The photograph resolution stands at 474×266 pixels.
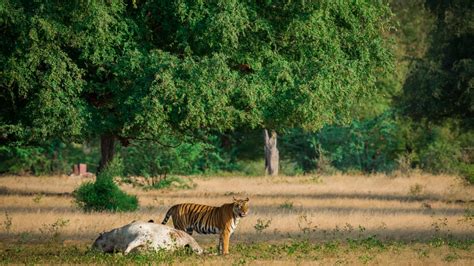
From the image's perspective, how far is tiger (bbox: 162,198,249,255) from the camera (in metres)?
19.2

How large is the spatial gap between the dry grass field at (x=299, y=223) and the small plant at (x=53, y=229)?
0.03m

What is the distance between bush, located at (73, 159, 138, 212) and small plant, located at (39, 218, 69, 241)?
4.46 meters

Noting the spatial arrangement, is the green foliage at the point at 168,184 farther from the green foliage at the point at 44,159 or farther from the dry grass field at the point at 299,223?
the green foliage at the point at 44,159

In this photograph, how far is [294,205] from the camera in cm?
3288

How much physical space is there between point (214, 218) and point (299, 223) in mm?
5708

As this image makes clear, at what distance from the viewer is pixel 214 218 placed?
20.0 metres

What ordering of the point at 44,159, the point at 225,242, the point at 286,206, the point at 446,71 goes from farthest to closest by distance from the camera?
the point at 44,159, the point at 446,71, the point at 286,206, the point at 225,242

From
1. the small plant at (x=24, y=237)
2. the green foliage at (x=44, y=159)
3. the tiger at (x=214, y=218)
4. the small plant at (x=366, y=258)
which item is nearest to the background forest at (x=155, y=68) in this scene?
the small plant at (x=24, y=237)

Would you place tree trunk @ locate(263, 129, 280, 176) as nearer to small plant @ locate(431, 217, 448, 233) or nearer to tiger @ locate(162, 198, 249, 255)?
small plant @ locate(431, 217, 448, 233)

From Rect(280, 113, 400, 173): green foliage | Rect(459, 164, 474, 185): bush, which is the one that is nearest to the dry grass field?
Rect(459, 164, 474, 185): bush

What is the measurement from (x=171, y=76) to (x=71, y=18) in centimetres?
292

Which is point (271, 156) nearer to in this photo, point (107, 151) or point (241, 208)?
point (107, 151)

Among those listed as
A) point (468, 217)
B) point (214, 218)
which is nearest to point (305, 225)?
point (468, 217)

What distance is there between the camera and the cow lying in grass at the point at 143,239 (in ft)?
60.2
